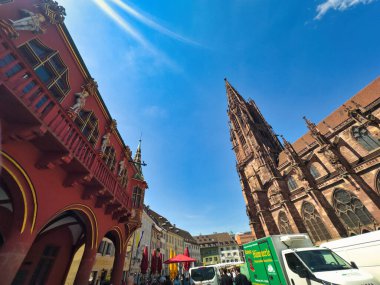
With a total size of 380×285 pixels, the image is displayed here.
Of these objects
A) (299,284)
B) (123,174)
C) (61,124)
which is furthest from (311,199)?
(61,124)

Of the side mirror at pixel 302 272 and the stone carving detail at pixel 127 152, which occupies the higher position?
the stone carving detail at pixel 127 152

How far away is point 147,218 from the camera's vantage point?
32.3 metres

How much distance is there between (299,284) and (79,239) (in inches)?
422

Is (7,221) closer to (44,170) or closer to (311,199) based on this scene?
(44,170)

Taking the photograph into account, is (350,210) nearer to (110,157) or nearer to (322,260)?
(322,260)

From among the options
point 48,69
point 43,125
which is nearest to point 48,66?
point 48,69

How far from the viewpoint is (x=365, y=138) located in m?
20.0

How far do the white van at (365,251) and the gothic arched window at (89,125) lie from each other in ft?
44.9

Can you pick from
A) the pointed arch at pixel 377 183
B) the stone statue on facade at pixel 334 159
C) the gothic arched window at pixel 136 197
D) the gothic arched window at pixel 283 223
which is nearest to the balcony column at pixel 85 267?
the gothic arched window at pixel 136 197

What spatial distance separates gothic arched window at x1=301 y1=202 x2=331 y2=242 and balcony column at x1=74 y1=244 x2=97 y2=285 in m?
24.3

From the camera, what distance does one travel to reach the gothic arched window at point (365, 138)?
19016mm

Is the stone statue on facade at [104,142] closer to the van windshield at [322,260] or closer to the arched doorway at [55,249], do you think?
the arched doorway at [55,249]

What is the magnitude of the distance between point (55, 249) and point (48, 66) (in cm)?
844

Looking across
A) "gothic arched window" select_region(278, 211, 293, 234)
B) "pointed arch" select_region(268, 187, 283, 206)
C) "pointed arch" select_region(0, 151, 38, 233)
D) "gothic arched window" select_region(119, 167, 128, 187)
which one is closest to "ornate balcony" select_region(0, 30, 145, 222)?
"pointed arch" select_region(0, 151, 38, 233)
